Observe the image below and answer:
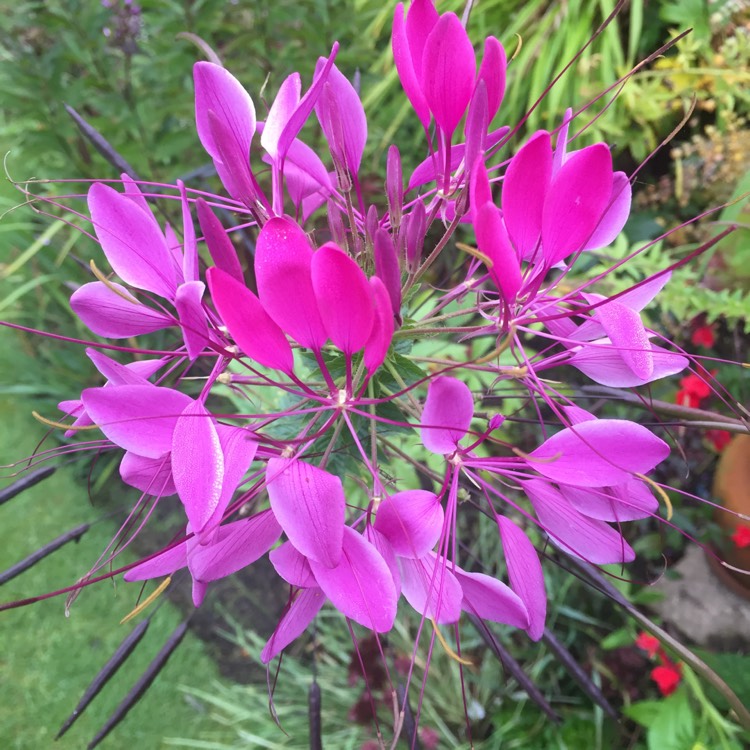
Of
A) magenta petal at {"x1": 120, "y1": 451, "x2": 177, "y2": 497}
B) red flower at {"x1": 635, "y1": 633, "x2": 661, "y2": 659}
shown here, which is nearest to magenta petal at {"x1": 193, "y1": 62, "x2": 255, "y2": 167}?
magenta petal at {"x1": 120, "y1": 451, "x2": 177, "y2": 497}

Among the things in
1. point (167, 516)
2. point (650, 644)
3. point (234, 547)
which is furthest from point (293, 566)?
point (167, 516)

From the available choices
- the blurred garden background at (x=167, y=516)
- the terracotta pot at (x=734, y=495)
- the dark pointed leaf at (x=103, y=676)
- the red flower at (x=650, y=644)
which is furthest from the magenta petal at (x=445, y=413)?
the terracotta pot at (x=734, y=495)

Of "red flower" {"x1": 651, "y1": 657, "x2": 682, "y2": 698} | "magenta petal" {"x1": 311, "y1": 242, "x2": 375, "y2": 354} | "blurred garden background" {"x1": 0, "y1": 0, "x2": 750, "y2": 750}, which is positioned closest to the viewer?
"magenta petal" {"x1": 311, "y1": 242, "x2": 375, "y2": 354}

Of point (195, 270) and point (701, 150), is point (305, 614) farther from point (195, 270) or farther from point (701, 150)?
point (701, 150)

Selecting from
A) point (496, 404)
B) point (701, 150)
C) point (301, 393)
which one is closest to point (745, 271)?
point (701, 150)

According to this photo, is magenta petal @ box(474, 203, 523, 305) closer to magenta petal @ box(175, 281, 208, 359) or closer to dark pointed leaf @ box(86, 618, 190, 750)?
magenta petal @ box(175, 281, 208, 359)

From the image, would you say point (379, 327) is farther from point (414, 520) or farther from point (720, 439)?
point (720, 439)

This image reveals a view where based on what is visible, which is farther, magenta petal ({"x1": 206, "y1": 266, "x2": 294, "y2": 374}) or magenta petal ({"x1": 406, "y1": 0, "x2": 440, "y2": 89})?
magenta petal ({"x1": 406, "y1": 0, "x2": 440, "y2": 89})
